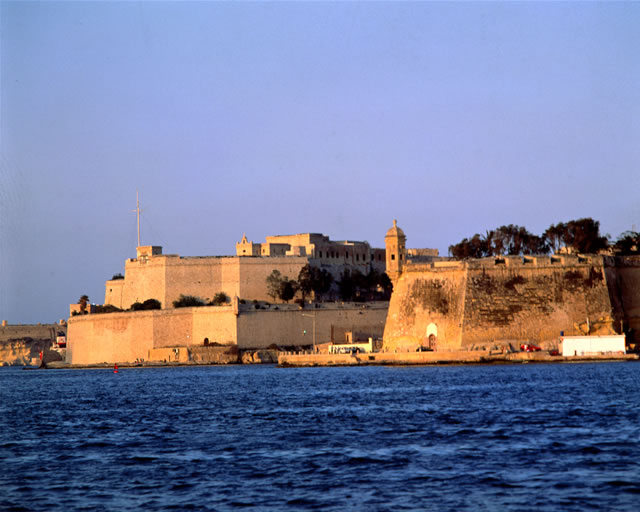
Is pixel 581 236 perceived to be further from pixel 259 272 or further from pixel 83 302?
pixel 83 302

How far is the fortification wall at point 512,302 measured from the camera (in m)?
41.8

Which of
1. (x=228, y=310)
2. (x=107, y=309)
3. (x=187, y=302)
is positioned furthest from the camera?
(x=107, y=309)

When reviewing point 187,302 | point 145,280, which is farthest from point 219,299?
point 145,280

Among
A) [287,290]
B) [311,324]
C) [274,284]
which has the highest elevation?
[274,284]

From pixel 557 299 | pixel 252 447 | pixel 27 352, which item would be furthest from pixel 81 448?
pixel 27 352

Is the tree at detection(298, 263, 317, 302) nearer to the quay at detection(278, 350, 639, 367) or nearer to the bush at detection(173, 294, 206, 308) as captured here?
the bush at detection(173, 294, 206, 308)

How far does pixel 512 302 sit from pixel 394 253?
598 centimetres

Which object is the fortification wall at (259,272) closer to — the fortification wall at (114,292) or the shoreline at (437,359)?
the fortification wall at (114,292)

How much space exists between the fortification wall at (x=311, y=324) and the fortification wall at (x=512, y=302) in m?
16.3

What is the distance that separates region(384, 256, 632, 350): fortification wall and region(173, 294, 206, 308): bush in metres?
21.7

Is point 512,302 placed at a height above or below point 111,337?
above

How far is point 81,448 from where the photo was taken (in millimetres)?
17672

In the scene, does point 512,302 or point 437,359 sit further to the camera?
point 512,302

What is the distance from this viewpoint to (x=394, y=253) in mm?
45938
